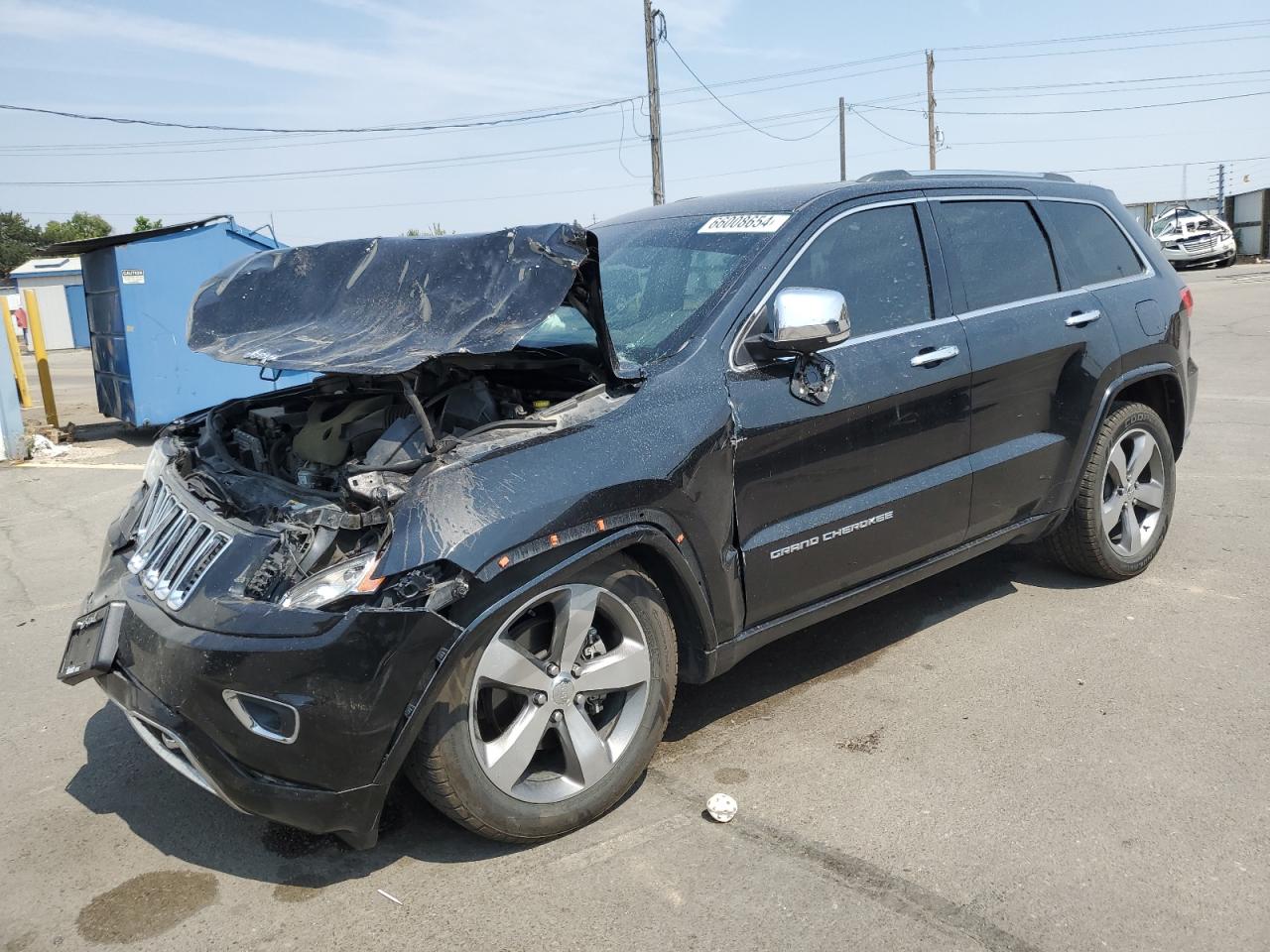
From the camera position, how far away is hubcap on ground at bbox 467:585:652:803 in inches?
113

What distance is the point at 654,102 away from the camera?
89.8ft

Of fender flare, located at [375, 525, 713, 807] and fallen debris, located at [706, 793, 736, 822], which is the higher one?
fender flare, located at [375, 525, 713, 807]

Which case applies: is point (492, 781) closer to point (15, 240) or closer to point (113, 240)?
point (113, 240)

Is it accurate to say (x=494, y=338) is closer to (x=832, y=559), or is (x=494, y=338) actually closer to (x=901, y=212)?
(x=832, y=559)

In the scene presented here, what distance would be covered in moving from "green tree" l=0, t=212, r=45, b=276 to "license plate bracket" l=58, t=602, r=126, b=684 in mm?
73206

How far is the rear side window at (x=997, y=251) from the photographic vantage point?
4.13 metres

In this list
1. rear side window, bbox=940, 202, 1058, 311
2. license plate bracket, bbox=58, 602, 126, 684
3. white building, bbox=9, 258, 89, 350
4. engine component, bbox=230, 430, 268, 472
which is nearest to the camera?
license plate bracket, bbox=58, 602, 126, 684

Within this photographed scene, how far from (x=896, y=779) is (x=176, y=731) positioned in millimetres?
2139

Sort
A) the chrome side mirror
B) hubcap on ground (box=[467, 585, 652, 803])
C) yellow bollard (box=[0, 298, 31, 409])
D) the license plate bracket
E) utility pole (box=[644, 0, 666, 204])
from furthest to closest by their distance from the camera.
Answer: utility pole (box=[644, 0, 666, 204]), yellow bollard (box=[0, 298, 31, 409]), the chrome side mirror, the license plate bracket, hubcap on ground (box=[467, 585, 652, 803])

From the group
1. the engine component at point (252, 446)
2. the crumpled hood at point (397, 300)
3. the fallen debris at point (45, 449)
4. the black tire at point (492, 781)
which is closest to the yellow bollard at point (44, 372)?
the fallen debris at point (45, 449)

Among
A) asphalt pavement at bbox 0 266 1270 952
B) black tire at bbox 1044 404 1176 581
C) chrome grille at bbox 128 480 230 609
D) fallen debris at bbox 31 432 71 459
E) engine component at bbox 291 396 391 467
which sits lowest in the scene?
fallen debris at bbox 31 432 71 459

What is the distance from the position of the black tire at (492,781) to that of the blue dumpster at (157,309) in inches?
346

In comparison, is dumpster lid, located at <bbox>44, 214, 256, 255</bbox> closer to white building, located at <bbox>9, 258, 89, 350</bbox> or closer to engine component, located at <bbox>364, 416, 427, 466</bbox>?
engine component, located at <bbox>364, 416, 427, 466</bbox>

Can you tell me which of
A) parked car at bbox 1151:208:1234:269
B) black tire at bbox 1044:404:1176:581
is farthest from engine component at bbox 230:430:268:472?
parked car at bbox 1151:208:1234:269
